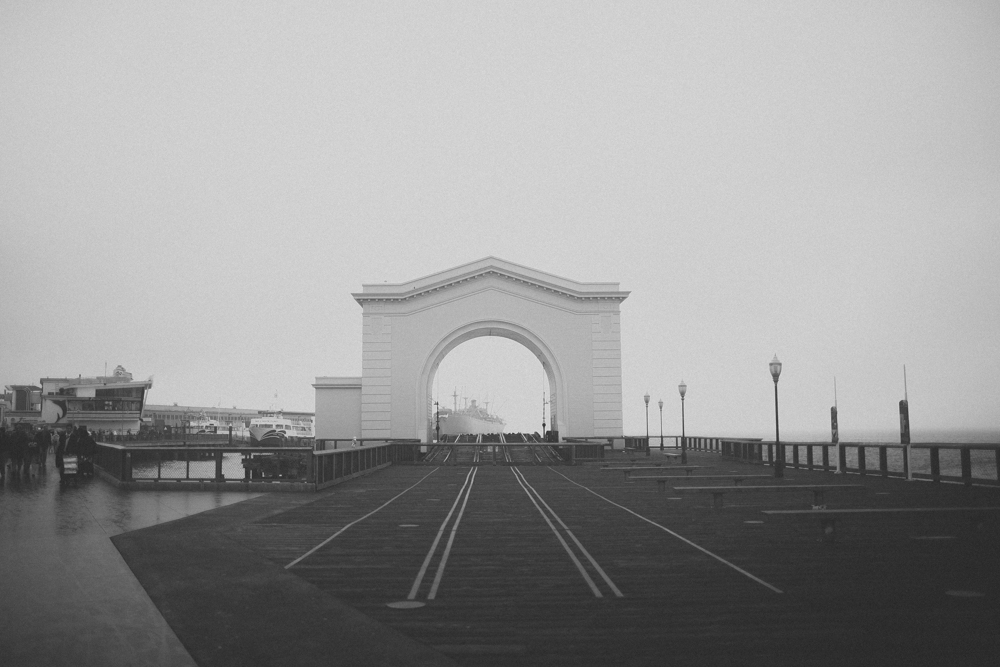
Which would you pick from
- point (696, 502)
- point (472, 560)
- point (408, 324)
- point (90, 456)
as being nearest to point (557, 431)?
point (408, 324)

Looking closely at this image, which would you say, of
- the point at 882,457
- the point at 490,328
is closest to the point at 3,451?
the point at 490,328

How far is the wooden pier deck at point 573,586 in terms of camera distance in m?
7.21

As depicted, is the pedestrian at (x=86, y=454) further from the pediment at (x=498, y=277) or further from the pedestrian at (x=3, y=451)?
the pediment at (x=498, y=277)

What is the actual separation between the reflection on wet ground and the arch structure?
3214 cm

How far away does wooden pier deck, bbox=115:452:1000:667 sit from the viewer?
7215 mm

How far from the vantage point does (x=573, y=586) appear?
966 centimetres

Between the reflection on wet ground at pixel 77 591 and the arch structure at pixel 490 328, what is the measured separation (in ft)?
105

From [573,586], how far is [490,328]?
42.5 m

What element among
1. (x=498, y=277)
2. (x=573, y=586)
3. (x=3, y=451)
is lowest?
(x=573, y=586)

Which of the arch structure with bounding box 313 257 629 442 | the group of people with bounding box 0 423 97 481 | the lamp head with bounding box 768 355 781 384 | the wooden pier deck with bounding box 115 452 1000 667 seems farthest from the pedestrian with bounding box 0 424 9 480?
the lamp head with bounding box 768 355 781 384

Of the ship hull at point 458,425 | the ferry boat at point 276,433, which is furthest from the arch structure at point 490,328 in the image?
the ship hull at point 458,425

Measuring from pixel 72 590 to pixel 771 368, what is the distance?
82.3ft

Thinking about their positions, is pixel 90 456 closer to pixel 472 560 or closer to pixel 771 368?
pixel 472 560

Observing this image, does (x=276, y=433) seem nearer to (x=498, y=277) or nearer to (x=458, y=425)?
(x=498, y=277)
